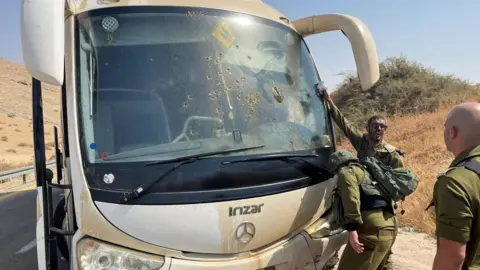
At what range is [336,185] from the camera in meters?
3.40

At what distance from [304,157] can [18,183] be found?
553 inches

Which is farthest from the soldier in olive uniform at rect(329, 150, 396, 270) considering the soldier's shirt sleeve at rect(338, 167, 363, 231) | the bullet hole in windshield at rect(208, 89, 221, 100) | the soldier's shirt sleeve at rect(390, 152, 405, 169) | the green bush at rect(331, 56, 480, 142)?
the green bush at rect(331, 56, 480, 142)

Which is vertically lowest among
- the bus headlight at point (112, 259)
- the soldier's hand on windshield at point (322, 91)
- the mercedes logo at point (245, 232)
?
the bus headlight at point (112, 259)

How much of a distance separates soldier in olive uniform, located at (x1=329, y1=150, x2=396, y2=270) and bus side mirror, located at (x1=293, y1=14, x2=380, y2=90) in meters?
0.71

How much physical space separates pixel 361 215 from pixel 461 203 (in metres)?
1.15

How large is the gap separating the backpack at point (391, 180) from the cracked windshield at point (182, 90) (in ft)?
1.53

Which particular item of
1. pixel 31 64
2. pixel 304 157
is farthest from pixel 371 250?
pixel 31 64

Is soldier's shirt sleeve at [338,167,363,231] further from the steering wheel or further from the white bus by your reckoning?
the steering wheel

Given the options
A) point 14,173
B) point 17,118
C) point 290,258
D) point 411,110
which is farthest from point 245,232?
point 17,118

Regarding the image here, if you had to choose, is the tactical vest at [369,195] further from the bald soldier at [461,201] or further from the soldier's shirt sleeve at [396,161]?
the bald soldier at [461,201]

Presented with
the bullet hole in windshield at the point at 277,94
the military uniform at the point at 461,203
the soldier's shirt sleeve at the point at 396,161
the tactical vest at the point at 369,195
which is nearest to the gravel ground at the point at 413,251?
the soldier's shirt sleeve at the point at 396,161

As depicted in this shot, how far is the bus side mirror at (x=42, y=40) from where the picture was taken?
2398mm

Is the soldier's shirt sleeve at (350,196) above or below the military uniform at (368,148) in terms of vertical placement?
below

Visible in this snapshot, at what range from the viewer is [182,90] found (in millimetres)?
3170
